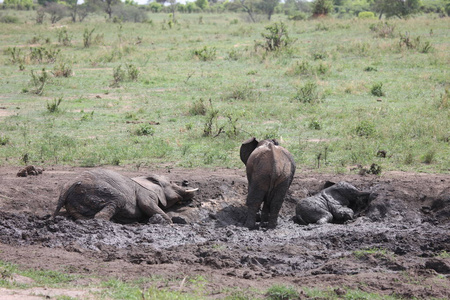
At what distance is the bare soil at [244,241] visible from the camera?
5.68 m

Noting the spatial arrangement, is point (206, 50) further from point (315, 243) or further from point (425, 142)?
point (315, 243)

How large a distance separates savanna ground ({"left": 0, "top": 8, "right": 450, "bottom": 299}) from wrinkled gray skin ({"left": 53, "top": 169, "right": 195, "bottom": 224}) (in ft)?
1.06

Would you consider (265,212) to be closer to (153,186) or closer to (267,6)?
(153,186)

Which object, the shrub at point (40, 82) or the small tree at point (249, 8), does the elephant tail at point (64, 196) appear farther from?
the small tree at point (249, 8)

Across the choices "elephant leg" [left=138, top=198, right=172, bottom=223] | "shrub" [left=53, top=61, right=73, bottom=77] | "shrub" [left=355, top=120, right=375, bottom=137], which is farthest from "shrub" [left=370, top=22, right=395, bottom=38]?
"elephant leg" [left=138, top=198, right=172, bottom=223]

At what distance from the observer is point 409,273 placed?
5.71 m

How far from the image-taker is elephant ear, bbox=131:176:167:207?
27.6ft

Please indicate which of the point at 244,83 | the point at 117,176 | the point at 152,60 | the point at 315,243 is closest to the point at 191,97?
the point at 244,83

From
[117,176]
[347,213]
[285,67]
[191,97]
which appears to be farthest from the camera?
[285,67]

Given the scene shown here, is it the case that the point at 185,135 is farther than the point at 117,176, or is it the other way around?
the point at 185,135

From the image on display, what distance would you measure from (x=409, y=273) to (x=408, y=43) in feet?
62.2

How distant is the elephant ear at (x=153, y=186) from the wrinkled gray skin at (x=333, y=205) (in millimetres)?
1970

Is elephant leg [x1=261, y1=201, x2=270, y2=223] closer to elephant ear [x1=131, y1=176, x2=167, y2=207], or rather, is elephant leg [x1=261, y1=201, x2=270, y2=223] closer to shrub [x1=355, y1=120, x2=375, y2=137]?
elephant ear [x1=131, y1=176, x2=167, y2=207]

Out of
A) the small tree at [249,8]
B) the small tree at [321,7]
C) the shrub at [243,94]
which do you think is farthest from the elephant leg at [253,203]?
the small tree at [249,8]
